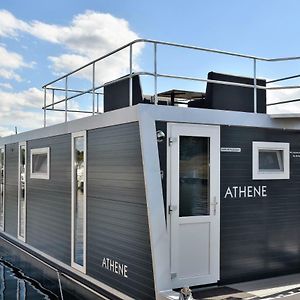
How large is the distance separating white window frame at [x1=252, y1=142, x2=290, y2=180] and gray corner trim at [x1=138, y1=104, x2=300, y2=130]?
24cm

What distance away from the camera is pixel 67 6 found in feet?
23.4

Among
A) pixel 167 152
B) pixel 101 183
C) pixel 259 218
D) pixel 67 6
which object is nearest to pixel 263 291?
pixel 259 218

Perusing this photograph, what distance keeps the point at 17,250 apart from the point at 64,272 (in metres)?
2.57

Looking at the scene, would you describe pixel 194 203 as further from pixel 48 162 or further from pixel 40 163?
pixel 40 163

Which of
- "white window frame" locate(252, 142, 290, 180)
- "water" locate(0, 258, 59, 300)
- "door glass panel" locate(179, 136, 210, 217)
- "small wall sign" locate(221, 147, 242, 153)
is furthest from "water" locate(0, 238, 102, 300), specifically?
"white window frame" locate(252, 142, 290, 180)

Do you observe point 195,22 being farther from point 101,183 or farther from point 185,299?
point 185,299

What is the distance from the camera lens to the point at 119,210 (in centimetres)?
548

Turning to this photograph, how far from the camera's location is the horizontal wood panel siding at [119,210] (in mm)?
4977

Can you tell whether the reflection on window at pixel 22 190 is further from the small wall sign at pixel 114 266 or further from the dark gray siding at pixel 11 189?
the small wall sign at pixel 114 266

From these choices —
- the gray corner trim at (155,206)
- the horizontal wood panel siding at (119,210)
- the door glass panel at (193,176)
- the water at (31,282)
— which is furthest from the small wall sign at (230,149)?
the water at (31,282)

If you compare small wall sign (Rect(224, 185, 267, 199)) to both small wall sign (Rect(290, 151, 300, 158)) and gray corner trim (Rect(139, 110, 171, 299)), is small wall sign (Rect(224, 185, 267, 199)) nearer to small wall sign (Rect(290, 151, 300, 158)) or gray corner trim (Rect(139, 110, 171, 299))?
small wall sign (Rect(290, 151, 300, 158))

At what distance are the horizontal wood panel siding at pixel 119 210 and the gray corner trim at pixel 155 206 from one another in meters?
0.13

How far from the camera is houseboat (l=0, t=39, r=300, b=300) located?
4973 millimetres

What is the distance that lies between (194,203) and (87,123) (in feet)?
6.77
